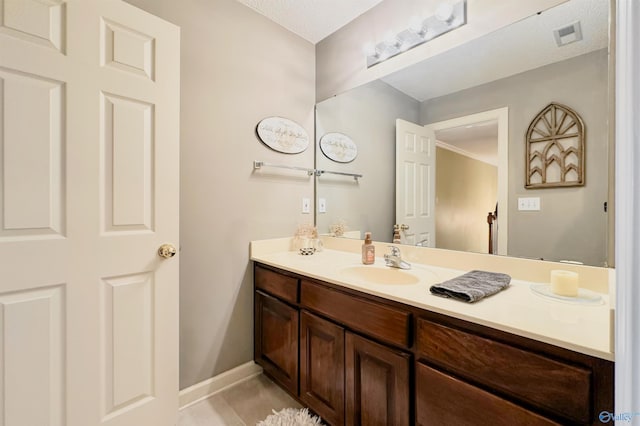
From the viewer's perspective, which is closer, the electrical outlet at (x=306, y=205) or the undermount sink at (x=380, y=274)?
the undermount sink at (x=380, y=274)

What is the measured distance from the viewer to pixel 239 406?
5.04ft

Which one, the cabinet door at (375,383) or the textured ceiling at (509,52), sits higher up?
the textured ceiling at (509,52)

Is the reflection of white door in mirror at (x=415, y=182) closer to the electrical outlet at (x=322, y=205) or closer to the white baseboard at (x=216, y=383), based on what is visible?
the electrical outlet at (x=322, y=205)

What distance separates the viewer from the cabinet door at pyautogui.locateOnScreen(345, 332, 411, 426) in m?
0.98

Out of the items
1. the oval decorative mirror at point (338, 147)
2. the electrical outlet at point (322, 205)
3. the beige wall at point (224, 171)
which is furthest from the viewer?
Answer: the electrical outlet at point (322, 205)

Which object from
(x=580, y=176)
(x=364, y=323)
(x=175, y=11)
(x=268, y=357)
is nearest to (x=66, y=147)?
(x=175, y=11)

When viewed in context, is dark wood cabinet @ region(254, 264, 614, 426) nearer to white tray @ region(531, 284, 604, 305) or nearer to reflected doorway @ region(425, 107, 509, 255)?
white tray @ region(531, 284, 604, 305)

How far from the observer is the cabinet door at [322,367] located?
1.21m

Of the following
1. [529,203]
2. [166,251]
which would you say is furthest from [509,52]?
[166,251]

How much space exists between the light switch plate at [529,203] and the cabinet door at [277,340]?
1.22 m

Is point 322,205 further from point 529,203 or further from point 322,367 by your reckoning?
point 529,203

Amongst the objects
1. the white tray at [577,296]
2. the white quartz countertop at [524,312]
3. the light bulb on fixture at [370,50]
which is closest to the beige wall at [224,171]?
the light bulb on fixture at [370,50]

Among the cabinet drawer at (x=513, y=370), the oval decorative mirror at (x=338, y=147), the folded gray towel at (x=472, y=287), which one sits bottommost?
the cabinet drawer at (x=513, y=370)

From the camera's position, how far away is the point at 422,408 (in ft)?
3.01
